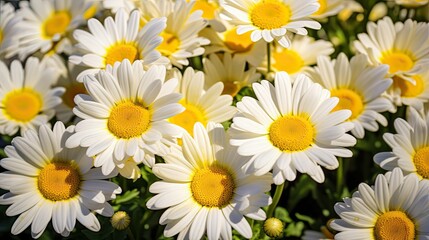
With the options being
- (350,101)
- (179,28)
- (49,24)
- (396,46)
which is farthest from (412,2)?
(49,24)

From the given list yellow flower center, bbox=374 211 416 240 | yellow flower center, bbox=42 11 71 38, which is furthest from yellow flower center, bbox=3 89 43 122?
yellow flower center, bbox=374 211 416 240

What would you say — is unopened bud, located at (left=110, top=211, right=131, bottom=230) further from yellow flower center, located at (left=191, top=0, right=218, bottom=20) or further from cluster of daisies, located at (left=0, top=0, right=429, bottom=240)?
yellow flower center, located at (left=191, top=0, right=218, bottom=20)

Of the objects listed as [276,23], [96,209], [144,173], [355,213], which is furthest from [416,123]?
[96,209]

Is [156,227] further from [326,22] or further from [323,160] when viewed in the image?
[326,22]

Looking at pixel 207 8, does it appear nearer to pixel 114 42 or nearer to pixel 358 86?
pixel 114 42

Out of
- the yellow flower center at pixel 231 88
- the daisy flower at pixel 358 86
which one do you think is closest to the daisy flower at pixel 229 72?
the yellow flower center at pixel 231 88
